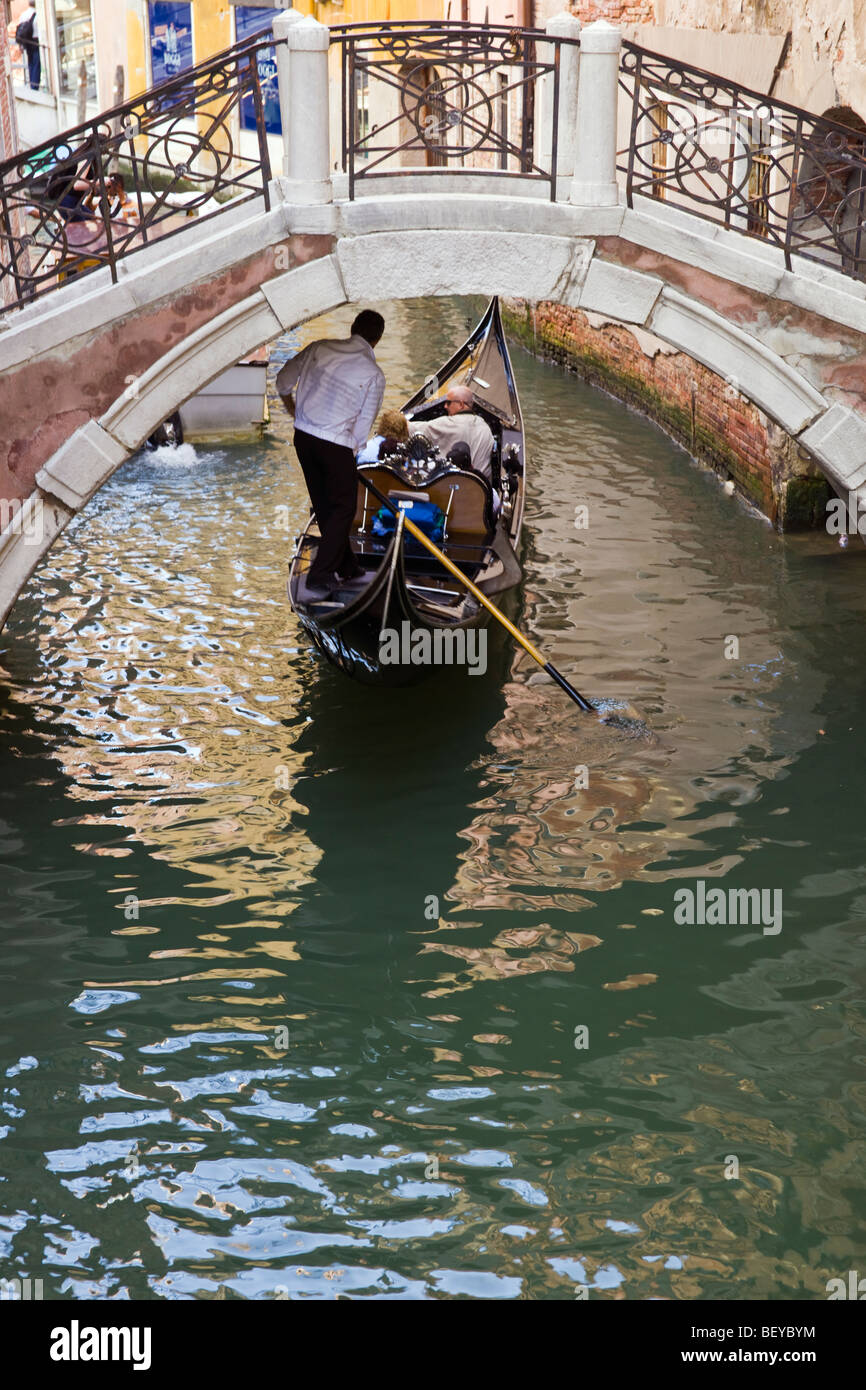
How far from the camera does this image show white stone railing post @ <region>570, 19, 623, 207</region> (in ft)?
13.2

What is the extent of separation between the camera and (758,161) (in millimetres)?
4859

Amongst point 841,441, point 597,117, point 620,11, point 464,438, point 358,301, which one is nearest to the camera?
point 597,117

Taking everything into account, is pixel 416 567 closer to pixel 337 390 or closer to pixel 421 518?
pixel 421 518

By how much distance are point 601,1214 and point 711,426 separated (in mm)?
5323

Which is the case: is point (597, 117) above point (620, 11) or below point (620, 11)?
below

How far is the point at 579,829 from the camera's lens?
4.10 meters

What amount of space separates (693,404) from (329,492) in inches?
144

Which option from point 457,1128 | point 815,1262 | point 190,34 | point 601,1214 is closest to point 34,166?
point 457,1128

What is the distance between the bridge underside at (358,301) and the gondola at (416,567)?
0.77 meters

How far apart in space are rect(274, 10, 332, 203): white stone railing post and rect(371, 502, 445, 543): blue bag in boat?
1.16 m

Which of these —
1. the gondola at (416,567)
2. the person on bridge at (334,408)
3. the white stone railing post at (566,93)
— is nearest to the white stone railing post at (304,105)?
the person on bridge at (334,408)

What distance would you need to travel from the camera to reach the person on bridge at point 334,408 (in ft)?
14.6

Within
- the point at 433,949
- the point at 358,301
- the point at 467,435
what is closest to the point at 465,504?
the point at 467,435

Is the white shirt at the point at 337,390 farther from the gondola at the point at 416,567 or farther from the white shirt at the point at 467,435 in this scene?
the white shirt at the point at 467,435
